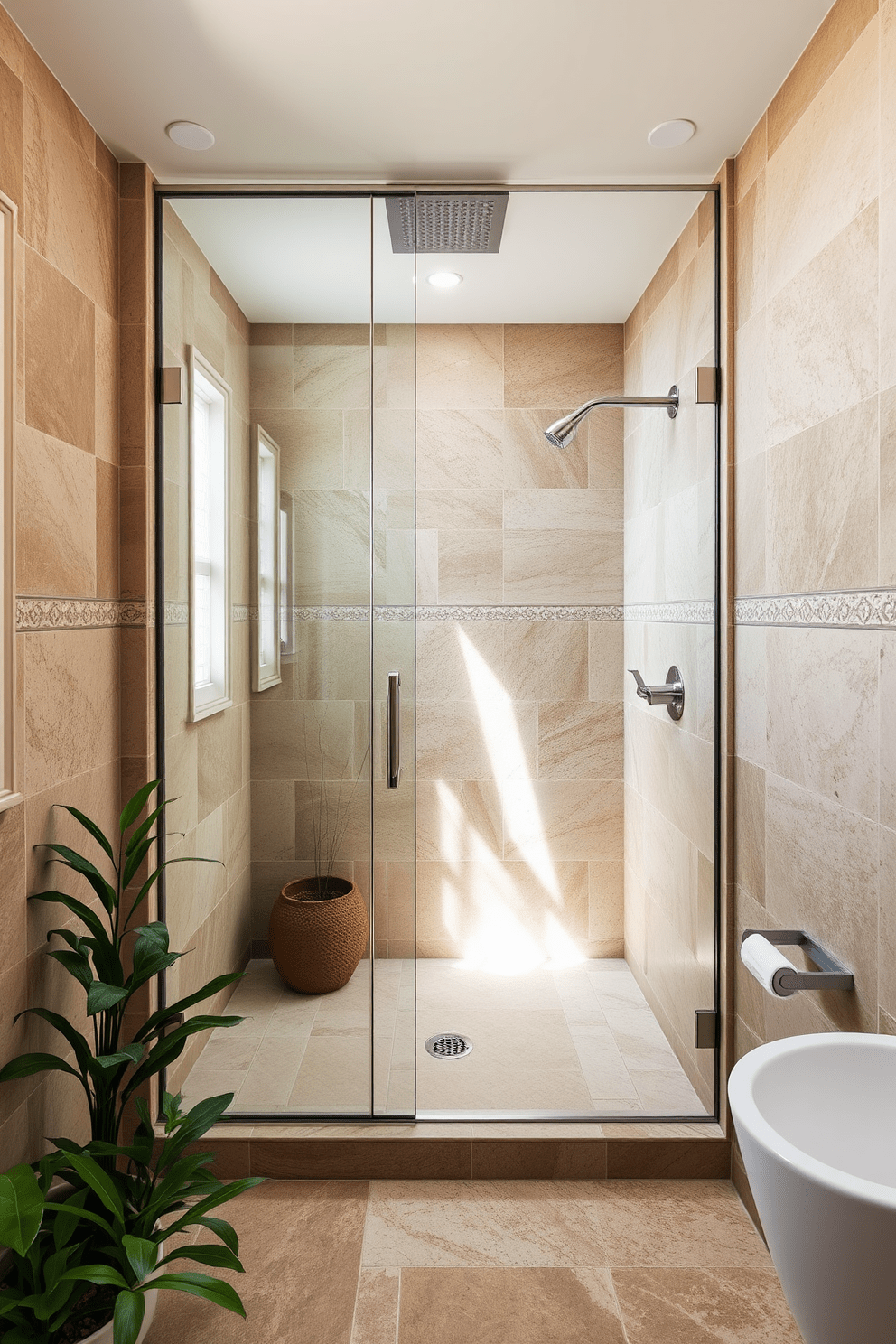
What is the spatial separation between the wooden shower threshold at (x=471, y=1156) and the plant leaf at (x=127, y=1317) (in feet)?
2.44

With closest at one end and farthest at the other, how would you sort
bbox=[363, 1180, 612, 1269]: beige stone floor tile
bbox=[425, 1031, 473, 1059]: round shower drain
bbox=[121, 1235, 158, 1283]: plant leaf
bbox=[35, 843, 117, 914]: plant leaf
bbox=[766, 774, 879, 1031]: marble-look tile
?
bbox=[121, 1235, 158, 1283]: plant leaf, bbox=[766, 774, 879, 1031]: marble-look tile, bbox=[35, 843, 117, 914]: plant leaf, bbox=[363, 1180, 612, 1269]: beige stone floor tile, bbox=[425, 1031, 473, 1059]: round shower drain

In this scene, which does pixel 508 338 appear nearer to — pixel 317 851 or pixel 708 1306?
pixel 317 851

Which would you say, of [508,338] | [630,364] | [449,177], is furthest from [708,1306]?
[508,338]

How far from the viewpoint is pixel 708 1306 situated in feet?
5.21

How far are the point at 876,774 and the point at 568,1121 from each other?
125 centimetres

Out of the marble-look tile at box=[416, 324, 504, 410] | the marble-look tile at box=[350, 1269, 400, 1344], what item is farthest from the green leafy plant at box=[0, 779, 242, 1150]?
the marble-look tile at box=[416, 324, 504, 410]

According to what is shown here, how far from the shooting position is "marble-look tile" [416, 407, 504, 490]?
3.08m

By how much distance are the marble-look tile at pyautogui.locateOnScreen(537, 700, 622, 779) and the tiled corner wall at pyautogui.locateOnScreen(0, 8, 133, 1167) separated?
65.0 inches

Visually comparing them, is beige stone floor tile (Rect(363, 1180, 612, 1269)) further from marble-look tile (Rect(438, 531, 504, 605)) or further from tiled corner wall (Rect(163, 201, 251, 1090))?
marble-look tile (Rect(438, 531, 504, 605))

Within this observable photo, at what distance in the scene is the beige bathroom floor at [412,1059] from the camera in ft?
6.63

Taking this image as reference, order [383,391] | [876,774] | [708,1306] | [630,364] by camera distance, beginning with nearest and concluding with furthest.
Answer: [876,774] < [708,1306] < [383,391] < [630,364]

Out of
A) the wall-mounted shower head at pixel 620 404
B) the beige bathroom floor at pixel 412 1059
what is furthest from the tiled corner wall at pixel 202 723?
the wall-mounted shower head at pixel 620 404

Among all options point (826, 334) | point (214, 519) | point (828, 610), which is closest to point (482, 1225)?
point (828, 610)

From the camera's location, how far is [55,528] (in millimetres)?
1662
